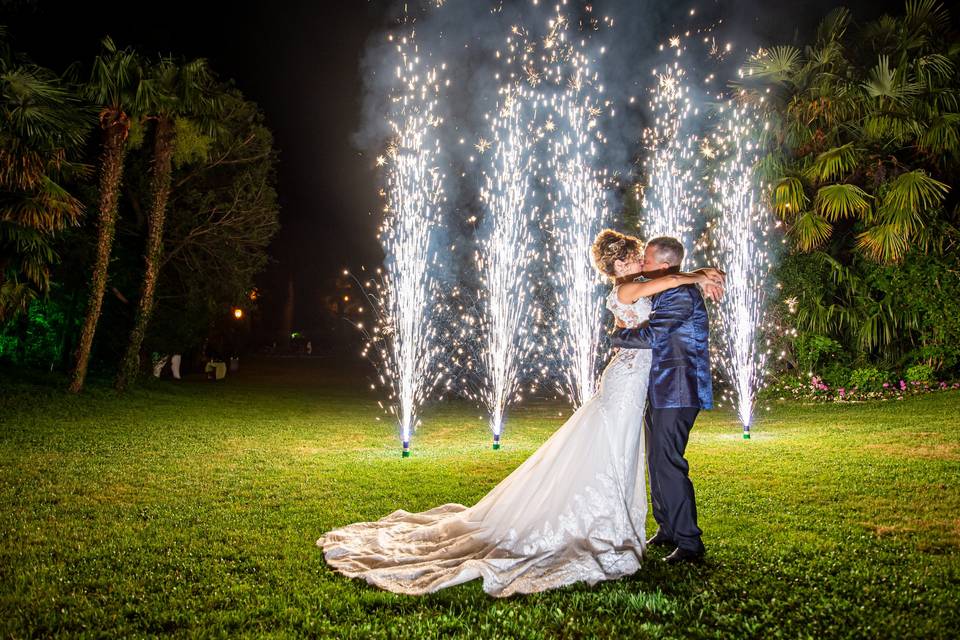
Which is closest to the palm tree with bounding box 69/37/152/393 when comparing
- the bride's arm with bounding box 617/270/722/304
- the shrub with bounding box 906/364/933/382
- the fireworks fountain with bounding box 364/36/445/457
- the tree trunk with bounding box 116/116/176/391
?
the tree trunk with bounding box 116/116/176/391

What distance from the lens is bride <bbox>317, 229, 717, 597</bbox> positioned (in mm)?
4422

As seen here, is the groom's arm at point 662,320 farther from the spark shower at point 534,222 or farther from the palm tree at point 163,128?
the palm tree at point 163,128

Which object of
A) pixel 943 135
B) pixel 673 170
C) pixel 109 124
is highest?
pixel 109 124

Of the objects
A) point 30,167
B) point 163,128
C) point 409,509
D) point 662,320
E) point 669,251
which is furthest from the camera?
point 163,128

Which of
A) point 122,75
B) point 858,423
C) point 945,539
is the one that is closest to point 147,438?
point 122,75

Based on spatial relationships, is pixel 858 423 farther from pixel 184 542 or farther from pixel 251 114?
pixel 251 114

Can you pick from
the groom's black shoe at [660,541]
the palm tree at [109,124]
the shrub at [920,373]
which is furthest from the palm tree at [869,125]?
the palm tree at [109,124]

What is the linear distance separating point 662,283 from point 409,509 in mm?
3505

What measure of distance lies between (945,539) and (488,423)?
10.9 m

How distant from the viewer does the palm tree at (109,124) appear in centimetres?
1552

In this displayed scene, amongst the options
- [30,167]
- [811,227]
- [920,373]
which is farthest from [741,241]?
[30,167]

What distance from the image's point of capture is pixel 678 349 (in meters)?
4.93

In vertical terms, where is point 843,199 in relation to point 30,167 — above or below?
above

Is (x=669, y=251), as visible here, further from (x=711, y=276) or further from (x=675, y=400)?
(x=675, y=400)
